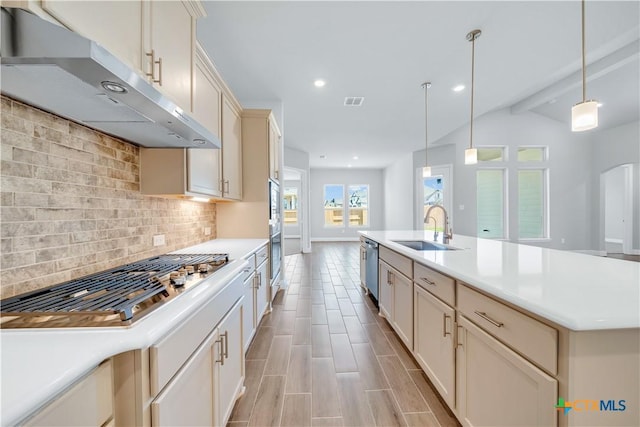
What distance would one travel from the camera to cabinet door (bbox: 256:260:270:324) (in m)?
2.42

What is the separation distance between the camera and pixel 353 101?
4.09m

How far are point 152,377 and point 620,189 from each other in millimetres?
11194

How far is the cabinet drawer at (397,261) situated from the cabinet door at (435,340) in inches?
6.8

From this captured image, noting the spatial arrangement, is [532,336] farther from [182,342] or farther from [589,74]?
[589,74]

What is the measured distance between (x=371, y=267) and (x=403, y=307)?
114 cm

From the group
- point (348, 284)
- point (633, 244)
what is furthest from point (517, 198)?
point (348, 284)

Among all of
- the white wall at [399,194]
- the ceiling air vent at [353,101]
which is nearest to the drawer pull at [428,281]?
the ceiling air vent at [353,101]

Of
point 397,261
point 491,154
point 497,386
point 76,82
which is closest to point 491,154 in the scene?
point 491,154

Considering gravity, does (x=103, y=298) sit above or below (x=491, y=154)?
A: below

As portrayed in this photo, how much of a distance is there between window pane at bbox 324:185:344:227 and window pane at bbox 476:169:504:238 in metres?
4.59

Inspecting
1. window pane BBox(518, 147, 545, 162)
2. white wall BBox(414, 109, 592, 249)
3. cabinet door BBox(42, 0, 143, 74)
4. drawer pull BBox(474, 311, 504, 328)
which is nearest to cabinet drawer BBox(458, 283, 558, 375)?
drawer pull BBox(474, 311, 504, 328)

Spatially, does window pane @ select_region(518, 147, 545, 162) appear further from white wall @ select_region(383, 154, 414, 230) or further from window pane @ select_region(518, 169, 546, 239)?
white wall @ select_region(383, 154, 414, 230)

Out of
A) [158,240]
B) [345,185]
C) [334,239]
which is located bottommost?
[334,239]

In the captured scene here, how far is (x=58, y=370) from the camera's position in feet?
1.83
